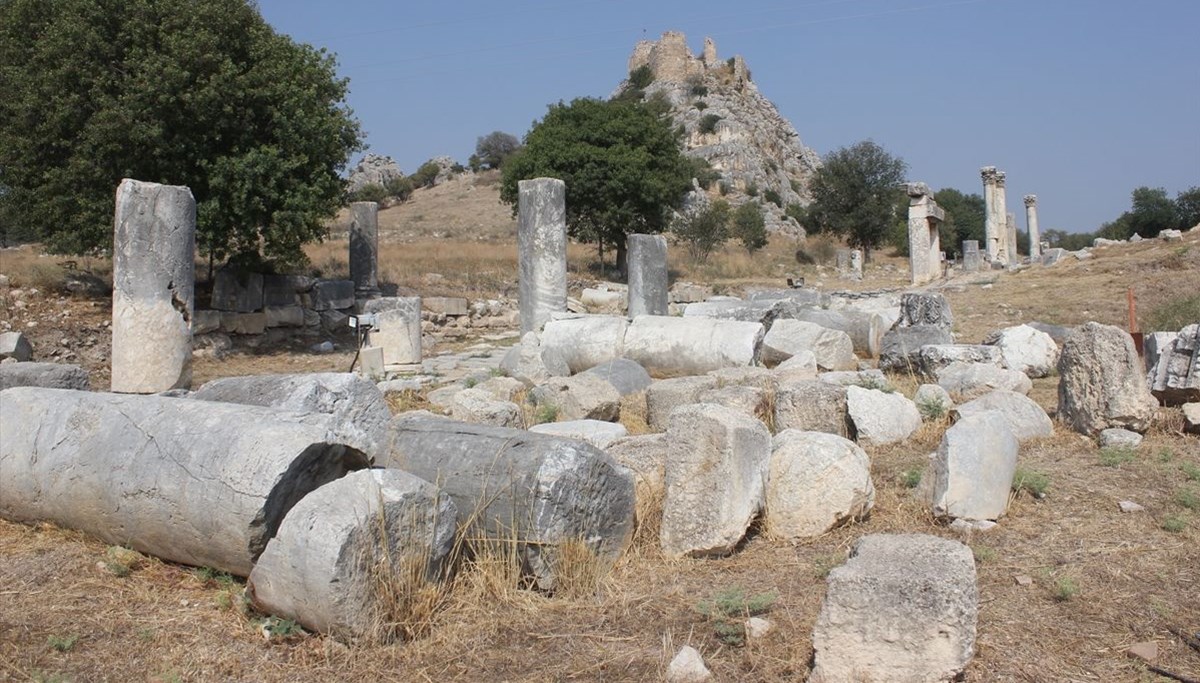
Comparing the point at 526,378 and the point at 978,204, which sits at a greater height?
the point at 978,204

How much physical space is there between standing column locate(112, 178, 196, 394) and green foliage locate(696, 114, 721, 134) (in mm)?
61990

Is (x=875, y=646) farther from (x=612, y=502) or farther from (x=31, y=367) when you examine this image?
(x=31, y=367)

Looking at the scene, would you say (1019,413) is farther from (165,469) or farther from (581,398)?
(165,469)

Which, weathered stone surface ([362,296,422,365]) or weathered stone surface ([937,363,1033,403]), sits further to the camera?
weathered stone surface ([362,296,422,365])

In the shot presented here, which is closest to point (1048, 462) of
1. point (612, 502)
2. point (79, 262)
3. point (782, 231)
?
point (612, 502)

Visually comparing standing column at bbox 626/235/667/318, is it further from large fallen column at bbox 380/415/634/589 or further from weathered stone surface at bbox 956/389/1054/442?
large fallen column at bbox 380/415/634/589

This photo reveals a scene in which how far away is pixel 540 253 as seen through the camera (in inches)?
637

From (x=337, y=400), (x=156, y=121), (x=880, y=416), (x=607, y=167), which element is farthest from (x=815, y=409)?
(x=607, y=167)

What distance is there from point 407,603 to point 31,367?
5952 mm

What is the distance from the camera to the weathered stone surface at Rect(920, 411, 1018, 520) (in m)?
5.80

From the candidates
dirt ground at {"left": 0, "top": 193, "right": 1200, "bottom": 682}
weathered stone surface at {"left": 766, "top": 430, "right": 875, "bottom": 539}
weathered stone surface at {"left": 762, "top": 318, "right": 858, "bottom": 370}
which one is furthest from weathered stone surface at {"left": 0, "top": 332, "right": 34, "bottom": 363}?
weathered stone surface at {"left": 766, "top": 430, "right": 875, "bottom": 539}

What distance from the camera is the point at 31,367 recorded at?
866 cm

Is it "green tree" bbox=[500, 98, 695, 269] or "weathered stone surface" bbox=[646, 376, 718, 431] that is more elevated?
"green tree" bbox=[500, 98, 695, 269]

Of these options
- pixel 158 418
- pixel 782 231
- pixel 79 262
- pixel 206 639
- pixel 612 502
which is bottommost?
pixel 206 639
